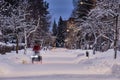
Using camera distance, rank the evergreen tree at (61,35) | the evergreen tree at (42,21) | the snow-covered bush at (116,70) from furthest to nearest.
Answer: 1. the evergreen tree at (61,35)
2. the evergreen tree at (42,21)
3. the snow-covered bush at (116,70)

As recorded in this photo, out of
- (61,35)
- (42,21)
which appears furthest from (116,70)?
(61,35)

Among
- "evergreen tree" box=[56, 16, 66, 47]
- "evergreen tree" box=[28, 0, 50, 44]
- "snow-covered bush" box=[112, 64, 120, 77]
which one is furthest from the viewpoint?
"evergreen tree" box=[56, 16, 66, 47]

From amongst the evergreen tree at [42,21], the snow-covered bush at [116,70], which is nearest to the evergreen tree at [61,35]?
the evergreen tree at [42,21]

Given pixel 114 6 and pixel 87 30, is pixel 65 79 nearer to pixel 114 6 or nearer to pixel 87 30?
pixel 114 6

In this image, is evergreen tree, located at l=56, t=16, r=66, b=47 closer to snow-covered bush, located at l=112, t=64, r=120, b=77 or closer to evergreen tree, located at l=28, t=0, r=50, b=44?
evergreen tree, located at l=28, t=0, r=50, b=44

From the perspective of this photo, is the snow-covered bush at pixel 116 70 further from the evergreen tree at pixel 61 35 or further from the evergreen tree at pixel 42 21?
the evergreen tree at pixel 61 35

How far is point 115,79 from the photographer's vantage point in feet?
60.4

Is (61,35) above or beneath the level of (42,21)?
beneath

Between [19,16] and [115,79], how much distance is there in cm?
4674

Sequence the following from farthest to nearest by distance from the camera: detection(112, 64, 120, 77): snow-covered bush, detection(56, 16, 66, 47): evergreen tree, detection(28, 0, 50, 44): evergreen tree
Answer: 1. detection(56, 16, 66, 47): evergreen tree
2. detection(28, 0, 50, 44): evergreen tree
3. detection(112, 64, 120, 77): snow-covered bush

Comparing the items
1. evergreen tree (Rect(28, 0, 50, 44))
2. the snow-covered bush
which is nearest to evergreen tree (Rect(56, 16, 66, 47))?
evergreen tree (Rect(28, 0, 50, 44))

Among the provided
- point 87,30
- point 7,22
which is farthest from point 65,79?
point 87,30

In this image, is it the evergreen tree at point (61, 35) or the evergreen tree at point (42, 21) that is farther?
the evergreen tree at point (61, 35)

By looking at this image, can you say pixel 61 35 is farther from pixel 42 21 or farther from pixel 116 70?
pixel 116 70
